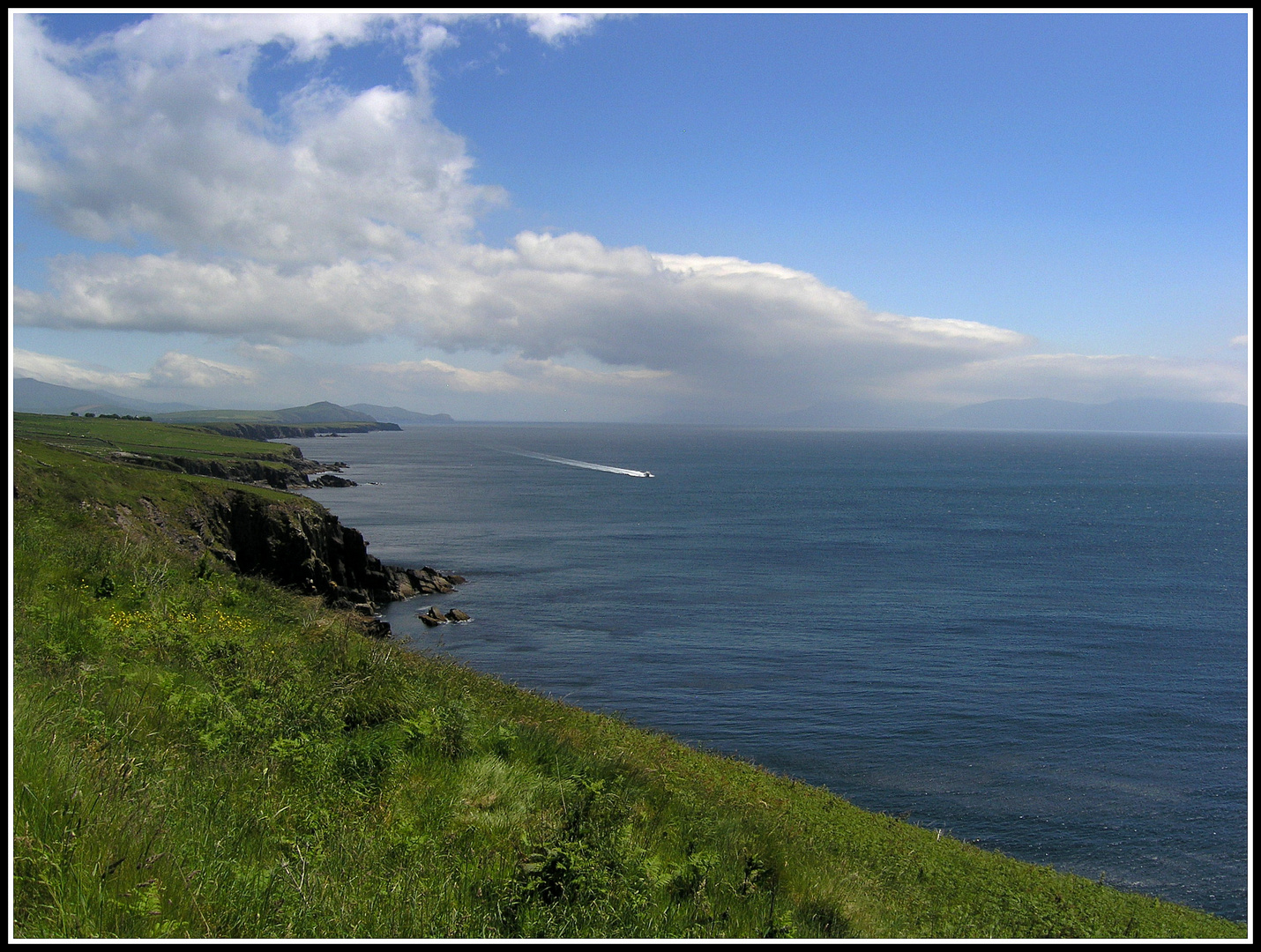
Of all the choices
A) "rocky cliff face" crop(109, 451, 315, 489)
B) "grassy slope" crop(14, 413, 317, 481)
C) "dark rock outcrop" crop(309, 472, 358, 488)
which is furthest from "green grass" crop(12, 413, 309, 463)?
"dark rock outcrop" crop(309, 472, 358, 488)

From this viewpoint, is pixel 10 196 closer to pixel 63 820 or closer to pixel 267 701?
pixel 63 820

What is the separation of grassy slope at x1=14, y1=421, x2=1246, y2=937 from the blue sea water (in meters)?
16.0

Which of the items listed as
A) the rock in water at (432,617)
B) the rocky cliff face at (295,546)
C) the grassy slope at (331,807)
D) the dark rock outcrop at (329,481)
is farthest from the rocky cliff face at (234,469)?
the grassy slope at (331,807)

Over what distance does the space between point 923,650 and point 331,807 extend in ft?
163

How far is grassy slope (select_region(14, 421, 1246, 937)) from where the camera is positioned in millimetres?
5301

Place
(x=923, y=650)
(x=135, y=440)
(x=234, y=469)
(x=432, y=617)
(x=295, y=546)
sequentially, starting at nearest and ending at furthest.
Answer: (x=923, y=650) < (x=295, y=546) < (x=432, y=617) < (x=234, y=469) < (x=135, y=440)

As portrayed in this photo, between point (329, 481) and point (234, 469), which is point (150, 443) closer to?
point (234, 469)

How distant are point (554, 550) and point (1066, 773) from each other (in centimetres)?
5663

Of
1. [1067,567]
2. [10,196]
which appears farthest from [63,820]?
[1067,567]

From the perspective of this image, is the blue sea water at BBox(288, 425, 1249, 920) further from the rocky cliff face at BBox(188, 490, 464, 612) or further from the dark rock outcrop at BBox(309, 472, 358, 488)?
the dark rock outcrop at BBox(309, 472, 358, 488)

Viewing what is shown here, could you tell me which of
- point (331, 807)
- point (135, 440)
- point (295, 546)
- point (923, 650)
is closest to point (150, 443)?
point (135, 440)

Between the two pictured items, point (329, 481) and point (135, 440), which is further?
point (329, 481)

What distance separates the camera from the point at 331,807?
7.70 metres

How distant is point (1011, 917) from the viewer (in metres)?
14.8
